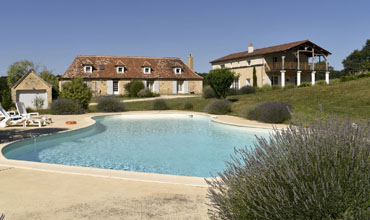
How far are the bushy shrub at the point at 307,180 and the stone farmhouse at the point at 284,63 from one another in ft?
104

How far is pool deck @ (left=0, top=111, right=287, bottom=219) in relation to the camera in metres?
3.79

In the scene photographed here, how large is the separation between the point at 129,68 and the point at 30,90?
15.6 metres

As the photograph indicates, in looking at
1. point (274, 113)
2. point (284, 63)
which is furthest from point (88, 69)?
point (274, 113)

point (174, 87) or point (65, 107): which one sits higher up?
point (174, 87)

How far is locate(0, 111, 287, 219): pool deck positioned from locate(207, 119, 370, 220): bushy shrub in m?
1.29

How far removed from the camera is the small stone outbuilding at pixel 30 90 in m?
23.1

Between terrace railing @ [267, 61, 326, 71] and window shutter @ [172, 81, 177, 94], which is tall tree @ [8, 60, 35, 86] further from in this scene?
terrace railing @ [267, 61, 326, 71]

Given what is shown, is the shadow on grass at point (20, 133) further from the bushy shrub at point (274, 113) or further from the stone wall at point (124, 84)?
the stone wall at point (124, 84)

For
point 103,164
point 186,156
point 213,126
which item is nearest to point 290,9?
point 213,126

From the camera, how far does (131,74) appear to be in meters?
36.8

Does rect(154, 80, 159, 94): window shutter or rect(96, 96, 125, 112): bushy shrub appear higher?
rect(154, 80, 159, 94): window shutter

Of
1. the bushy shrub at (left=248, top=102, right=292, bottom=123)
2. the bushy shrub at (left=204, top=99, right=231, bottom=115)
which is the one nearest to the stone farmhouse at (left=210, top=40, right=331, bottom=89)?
the bushy shrub at (left=204, top=99, right=231, bottom=115)

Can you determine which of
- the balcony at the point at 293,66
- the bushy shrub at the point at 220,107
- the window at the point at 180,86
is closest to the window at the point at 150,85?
the window at the point at 180,86

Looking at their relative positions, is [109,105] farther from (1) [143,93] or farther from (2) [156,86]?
(2) [156,86]
